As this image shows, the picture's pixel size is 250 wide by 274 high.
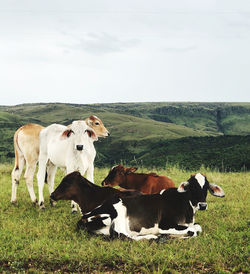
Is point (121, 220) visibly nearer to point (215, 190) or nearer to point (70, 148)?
point (215, 190)

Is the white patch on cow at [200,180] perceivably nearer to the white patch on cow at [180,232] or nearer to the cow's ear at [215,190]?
the cow's ear at [215,190]

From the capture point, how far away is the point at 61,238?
23.0 feet

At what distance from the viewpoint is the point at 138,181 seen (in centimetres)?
956

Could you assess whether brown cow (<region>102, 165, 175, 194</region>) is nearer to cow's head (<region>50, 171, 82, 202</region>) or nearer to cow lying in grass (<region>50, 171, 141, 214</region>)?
cow lying in grass (<region>50, 171, 141, 214</region>)

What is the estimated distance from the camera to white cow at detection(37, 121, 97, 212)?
8.95 metres

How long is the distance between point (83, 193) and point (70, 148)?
1647mm

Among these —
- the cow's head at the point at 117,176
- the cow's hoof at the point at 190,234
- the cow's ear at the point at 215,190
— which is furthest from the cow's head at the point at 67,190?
the cow's ear at the point at 215,190

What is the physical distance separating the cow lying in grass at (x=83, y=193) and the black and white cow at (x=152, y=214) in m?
0.47

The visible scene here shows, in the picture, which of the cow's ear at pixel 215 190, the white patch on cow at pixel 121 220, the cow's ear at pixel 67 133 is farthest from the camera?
the cow's ear at pixel 67 133

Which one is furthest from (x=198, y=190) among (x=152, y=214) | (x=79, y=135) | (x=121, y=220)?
(x=79, y=135)

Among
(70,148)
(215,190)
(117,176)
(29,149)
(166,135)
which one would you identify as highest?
(70,148)

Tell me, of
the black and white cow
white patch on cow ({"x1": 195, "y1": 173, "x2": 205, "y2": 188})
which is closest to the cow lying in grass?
the black and white cow

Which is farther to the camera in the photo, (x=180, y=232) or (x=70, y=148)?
(x=70, y=148)

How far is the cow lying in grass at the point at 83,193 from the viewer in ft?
25.1
